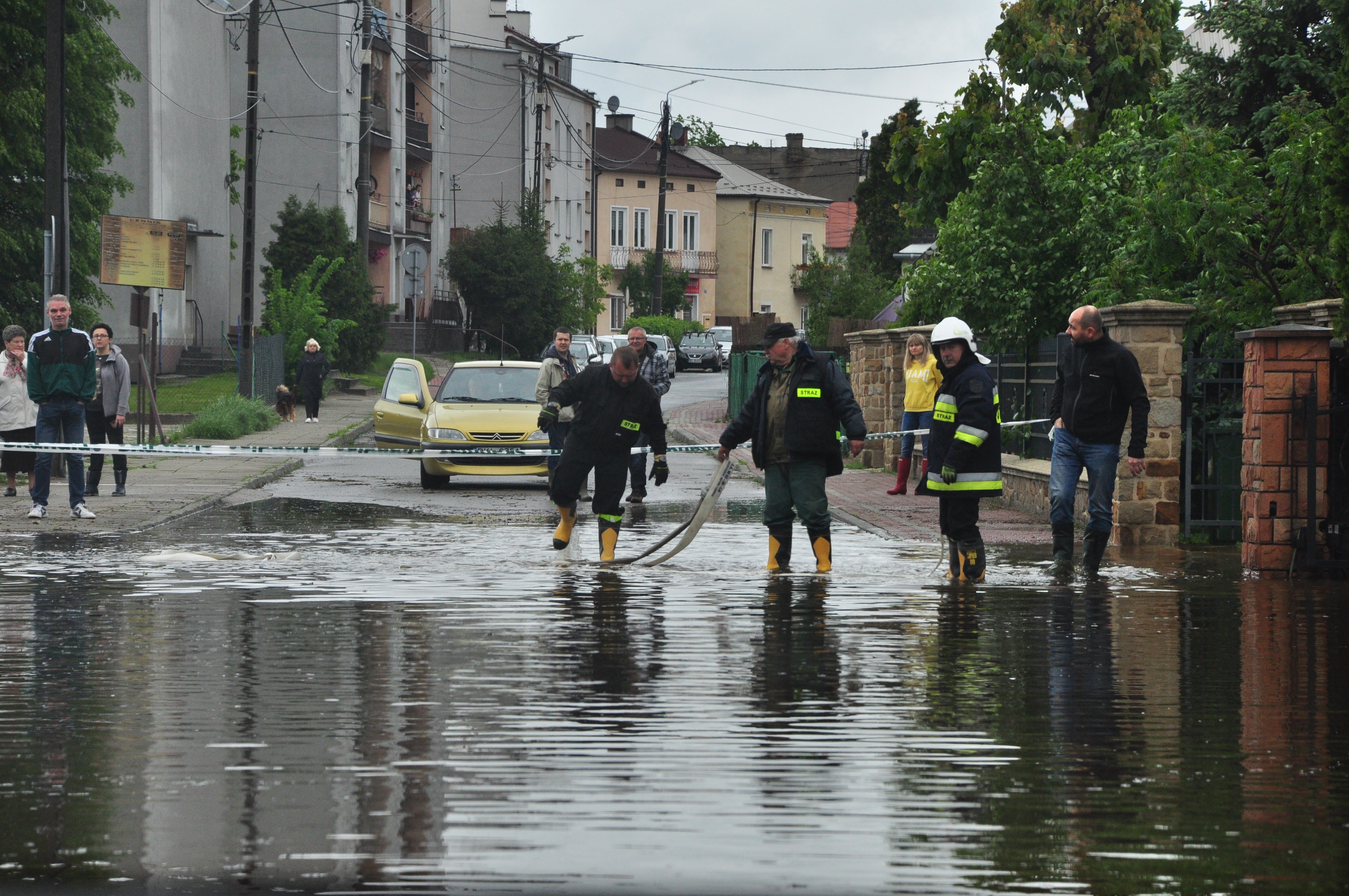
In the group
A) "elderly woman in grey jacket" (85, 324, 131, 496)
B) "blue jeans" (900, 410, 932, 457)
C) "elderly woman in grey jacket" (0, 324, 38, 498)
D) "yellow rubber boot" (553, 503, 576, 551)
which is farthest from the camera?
"blue jeans" (900, 410, 932, 457)

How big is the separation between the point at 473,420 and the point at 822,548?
936 cm

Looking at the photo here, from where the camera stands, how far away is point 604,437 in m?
13.0

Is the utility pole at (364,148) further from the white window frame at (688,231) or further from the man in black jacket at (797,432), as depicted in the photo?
the white window frame at (688,231)

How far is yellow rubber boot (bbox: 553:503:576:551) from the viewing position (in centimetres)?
1308

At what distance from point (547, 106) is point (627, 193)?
1560cm

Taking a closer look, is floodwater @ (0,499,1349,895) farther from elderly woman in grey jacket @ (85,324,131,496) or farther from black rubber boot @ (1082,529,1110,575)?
elderly woman in grey jacket @ (85,324,131,496)

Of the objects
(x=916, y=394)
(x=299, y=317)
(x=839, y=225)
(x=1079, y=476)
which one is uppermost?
(x=839, y=225)

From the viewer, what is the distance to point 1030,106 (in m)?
27.9

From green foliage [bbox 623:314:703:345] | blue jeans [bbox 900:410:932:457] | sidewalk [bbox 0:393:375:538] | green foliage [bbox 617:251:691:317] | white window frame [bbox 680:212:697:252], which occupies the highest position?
white window frame [bbox 680:212:697:252]

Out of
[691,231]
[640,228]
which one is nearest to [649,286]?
[640,228]

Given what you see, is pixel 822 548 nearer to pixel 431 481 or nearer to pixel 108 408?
pixel 108 408

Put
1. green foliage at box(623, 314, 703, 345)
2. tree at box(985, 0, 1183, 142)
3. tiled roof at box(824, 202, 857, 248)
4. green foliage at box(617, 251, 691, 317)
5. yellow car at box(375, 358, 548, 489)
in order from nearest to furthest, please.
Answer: yellow car at box(375, 358, 548, 489) → tree at box(985, 0, 1183, 142) → green foliage at box(623, 314, 703, 345) → green foliage at box(617, 251, 691, 317) → tiled roof at box(824, 202, 857, 248)

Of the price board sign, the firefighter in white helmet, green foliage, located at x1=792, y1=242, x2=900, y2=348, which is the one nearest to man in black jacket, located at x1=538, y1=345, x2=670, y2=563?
the firefighter in white helmet

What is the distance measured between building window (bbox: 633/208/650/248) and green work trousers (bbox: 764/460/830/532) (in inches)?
3287
